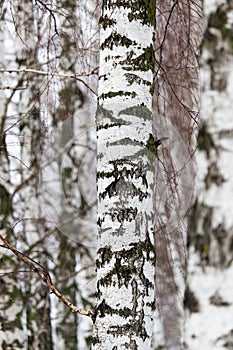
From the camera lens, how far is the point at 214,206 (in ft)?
4.78

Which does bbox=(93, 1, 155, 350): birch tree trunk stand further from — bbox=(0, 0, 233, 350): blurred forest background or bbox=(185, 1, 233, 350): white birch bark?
bbox=(185, 1, 233, 350): white birch bark

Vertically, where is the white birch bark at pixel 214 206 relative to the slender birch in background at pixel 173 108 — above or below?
below

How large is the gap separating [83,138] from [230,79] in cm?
513

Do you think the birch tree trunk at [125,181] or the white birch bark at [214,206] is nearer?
the white birch bark at [214,206]

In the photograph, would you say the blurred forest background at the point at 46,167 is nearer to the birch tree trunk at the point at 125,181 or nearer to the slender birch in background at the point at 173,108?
the slender birch in background at the point at 173,108

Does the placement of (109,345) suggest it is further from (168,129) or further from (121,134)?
(168,129)

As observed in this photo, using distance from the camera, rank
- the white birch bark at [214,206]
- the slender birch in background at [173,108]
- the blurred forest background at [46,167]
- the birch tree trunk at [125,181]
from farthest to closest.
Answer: the blurred forest background at [46,167], the slender birch in background at [173,108], the birch tree trunk at [125,181], the white birch bark at [214,206]

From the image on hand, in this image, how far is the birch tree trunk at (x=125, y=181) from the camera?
7.66 ft

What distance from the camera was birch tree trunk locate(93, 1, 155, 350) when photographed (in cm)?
233

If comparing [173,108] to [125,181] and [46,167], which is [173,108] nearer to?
[125,181]

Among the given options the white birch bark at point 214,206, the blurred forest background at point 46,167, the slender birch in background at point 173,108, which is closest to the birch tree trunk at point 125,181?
the slender birch in background at point 173,108

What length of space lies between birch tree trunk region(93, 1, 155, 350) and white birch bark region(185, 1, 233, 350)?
85 cm

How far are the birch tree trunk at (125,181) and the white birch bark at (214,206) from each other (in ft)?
2.80

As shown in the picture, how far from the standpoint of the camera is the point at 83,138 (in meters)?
6.59
